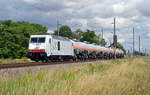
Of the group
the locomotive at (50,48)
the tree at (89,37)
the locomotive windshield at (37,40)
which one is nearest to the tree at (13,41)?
the locomotive at (50,48)

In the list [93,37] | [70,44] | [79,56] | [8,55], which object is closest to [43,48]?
[70,44]

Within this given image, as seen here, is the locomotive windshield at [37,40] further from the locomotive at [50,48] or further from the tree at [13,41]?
the tree at [13,41]

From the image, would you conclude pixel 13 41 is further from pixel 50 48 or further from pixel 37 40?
pixel 50 48

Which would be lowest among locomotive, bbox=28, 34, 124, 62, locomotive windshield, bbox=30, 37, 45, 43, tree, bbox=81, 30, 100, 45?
locomotive, bbox=28, 34, 124, 62

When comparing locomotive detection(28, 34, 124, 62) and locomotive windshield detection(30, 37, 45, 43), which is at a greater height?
locomotive windshield detection(30, 37, 45, 43)

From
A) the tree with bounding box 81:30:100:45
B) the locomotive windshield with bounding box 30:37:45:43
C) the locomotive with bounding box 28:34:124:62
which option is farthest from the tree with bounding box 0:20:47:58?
the tree with bounding box 81:30:100:45

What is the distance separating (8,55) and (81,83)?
47492 millimetres

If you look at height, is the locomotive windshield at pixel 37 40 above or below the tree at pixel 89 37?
below

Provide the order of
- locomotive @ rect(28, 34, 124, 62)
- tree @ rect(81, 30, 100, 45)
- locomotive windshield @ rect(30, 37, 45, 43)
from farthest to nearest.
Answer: tree @ rect(81, 30, 100, 45), locomotive windshield @ rect(30, 37, 45, 43), locomotive @ rect(28, 34, 124, 62)

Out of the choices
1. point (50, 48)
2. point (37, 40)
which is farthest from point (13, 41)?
point (50, 48)

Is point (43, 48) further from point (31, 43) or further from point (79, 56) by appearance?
point (79, 56)

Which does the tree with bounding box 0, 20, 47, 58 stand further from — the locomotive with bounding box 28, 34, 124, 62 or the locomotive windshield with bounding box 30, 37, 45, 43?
the locomotive windshield with bounding box 30, 37, 45, 43

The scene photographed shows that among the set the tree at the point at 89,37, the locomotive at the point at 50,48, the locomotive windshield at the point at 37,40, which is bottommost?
the locomotive at the point at 50,48

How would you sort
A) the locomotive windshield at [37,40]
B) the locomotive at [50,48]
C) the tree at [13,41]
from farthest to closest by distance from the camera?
the tree at [13,41] → the locomotive windshield at [37,40] → the locomotive at [50,48]
